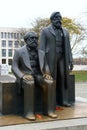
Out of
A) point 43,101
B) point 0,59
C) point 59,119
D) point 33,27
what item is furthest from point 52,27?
point 0,59

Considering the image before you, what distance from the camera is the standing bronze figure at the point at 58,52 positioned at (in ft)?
22.6

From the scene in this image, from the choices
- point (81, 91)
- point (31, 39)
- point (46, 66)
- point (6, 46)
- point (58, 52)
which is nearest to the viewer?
point (31, 39)

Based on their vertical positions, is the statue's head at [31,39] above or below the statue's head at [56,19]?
below

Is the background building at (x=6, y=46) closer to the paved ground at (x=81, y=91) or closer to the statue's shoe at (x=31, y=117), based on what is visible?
the paved ground at (x=81, y=91)

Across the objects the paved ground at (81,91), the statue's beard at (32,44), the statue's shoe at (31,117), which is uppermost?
the statue's beard at (32,44)

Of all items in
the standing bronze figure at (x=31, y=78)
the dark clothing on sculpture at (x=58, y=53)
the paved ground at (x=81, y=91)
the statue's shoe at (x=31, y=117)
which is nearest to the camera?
the statue's shoe at (x=31, y=117)

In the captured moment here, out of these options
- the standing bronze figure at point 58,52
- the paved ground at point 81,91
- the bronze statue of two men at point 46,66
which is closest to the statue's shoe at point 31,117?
the bronze statue of two men at point 46,66

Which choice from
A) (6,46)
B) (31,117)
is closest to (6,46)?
(6,46)

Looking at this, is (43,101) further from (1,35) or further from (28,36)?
(1,35)

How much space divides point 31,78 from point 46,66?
548 mm

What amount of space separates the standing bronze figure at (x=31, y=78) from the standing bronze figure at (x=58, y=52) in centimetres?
38

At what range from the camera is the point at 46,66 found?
6398mm

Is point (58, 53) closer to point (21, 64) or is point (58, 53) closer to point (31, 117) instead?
point (21, 64)

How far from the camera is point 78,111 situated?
21.5ft
